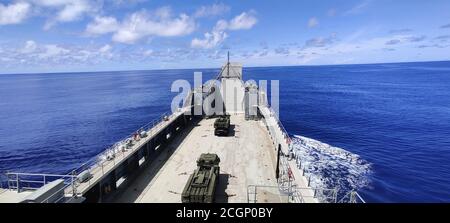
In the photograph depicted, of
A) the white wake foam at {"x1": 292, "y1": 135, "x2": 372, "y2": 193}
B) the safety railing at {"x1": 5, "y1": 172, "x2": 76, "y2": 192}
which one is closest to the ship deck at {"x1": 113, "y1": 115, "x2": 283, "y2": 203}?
the safety railing at {"x1": 5, "y1": 172, "x2": 76, "y2": 192}

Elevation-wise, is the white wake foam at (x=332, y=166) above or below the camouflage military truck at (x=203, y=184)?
below

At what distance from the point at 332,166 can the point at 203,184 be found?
2561 cm

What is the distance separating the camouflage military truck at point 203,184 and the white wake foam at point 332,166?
11.9m

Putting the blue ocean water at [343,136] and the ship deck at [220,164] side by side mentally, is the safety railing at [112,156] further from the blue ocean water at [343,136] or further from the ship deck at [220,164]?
the blue ocean water at [343,136]

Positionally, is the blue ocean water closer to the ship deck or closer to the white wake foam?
the white wake foam

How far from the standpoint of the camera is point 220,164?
75.8 feet

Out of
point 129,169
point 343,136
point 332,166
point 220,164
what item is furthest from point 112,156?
point 343,136

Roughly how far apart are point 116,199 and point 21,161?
35.2 metres

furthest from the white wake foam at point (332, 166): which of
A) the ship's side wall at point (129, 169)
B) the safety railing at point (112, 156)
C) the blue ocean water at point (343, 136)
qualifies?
the safety railing at point (112, 156)

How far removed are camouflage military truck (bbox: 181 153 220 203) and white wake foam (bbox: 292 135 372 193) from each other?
39.2 ft

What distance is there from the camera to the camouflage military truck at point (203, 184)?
14.8 metres

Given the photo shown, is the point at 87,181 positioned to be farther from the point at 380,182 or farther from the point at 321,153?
the point at 321,153

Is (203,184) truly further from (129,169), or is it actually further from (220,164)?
(129,169)
